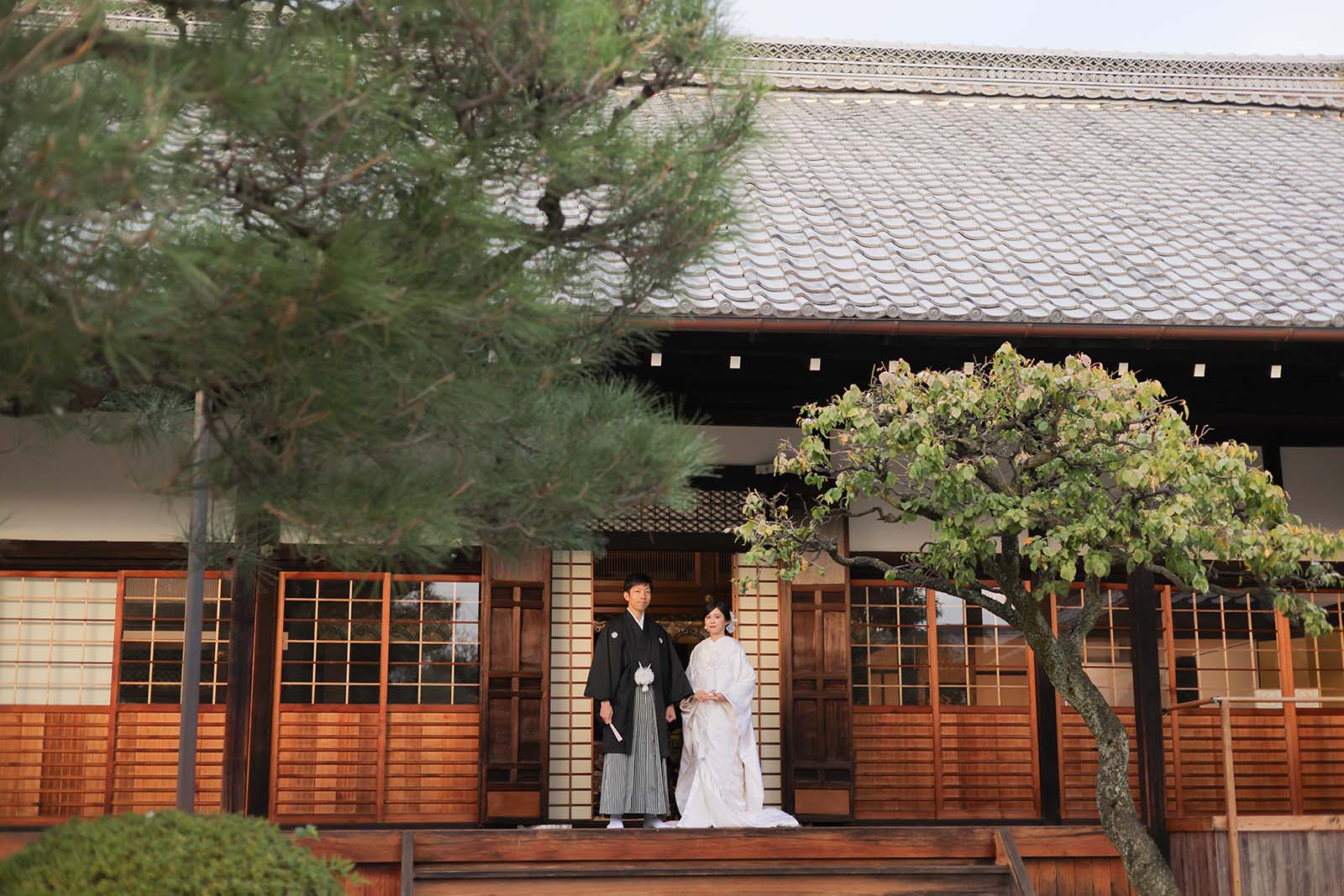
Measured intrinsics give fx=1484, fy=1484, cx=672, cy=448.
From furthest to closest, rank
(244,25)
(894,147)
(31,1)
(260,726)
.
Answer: (894,147)
(260,726)
(244,25)
(31,1)

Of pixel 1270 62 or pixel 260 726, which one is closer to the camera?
pixel 260 726

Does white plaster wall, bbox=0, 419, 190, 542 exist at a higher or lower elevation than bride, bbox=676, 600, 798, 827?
higher

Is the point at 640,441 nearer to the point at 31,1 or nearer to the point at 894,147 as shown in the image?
the point at 31,1

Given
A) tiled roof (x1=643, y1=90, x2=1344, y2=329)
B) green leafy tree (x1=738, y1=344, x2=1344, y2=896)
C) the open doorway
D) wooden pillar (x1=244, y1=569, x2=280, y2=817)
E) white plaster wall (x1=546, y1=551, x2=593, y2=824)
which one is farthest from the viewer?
the open doorway

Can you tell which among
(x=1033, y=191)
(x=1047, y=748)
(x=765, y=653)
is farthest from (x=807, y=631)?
(x=1033, y=191)

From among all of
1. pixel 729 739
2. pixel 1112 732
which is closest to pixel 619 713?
pixel 729 739

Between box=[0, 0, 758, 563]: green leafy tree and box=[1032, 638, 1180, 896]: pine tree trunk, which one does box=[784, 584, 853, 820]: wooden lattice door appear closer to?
box=[1032, 638, 1180, 896]: pine tree trunk

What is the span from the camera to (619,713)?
8.47m

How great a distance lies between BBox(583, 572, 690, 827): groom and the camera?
840 cm

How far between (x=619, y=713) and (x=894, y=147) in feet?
17.4

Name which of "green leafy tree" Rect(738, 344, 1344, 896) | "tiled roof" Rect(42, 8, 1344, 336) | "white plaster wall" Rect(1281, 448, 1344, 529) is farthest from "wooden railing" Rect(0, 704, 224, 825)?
"white plaster wall" Rect(1281, 448, 1344, 529)

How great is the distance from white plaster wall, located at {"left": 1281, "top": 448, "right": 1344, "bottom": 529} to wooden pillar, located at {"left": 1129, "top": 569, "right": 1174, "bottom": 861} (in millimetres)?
A: 1428

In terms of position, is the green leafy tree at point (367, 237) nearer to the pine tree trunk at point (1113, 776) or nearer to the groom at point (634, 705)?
the pine tree trunk at point (1113, 776)

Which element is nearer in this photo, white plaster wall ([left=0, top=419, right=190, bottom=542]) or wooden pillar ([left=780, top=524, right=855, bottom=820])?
white plaster wall ([left=0, top=419, right=190, bottom=542])
